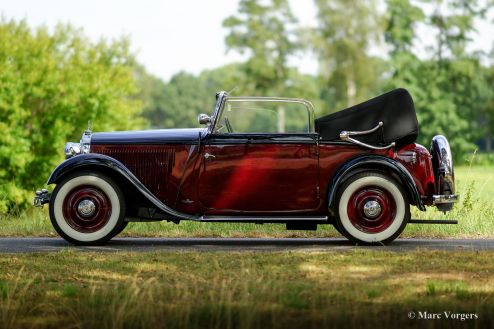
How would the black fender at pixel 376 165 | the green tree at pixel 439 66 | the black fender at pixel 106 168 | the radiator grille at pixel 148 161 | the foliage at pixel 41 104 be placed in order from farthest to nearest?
the green tree at pixel 439 66, the foliage at pixel 41 104, the radiator grille at pixel 148 161, the black fender at pixel 106 168, the black fender at pixel 376 165

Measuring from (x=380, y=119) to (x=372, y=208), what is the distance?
1.12 meters

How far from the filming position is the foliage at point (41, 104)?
24719 millimetres

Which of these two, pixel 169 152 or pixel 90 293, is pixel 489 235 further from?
pixel 90 293

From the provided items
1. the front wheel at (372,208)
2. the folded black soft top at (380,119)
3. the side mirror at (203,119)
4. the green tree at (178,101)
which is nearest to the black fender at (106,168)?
the side mirror at (203,119)

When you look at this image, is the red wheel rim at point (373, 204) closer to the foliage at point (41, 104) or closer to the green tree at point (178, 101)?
the foliage at point (41, 104)

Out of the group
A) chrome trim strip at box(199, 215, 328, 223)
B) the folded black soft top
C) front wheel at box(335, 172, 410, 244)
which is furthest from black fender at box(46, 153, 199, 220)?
the folded black soft top

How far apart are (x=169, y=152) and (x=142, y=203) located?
66 centimetres

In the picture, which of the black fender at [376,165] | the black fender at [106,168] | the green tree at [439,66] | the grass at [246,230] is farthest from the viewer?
the green tree at [439,66]

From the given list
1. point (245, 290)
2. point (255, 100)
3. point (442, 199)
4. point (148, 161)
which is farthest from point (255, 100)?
point (245, 290)

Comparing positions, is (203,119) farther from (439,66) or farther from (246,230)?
(439,66)

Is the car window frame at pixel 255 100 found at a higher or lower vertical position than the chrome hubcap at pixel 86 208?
higher

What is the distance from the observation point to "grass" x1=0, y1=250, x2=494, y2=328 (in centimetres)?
548

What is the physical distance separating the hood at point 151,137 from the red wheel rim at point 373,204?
1.90 meters

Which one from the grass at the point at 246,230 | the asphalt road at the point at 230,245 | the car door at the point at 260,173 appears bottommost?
the asphalt road at the point at 230,245
